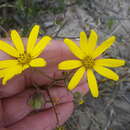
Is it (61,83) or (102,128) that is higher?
(61,83)

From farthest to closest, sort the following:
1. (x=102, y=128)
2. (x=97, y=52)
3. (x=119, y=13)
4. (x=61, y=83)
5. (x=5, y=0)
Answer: (x=119, y=13), (x=5, y=0), (x=102, y=128), (x=61, y=83), (x=97, y=52)

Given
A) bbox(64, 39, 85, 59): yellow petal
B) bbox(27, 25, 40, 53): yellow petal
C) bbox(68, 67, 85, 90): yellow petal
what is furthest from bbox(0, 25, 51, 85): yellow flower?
bbox(68, 67, 85, 90): yellow petal

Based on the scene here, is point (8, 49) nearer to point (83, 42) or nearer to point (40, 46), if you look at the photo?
point (40, 46)

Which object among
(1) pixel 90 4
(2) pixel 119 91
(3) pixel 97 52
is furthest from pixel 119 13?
(3) pixel 97 52

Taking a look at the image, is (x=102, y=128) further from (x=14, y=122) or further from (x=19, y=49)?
(x=19, y=49)

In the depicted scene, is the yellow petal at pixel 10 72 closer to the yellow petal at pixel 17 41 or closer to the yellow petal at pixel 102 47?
the yellow petal at pixel 17 41
